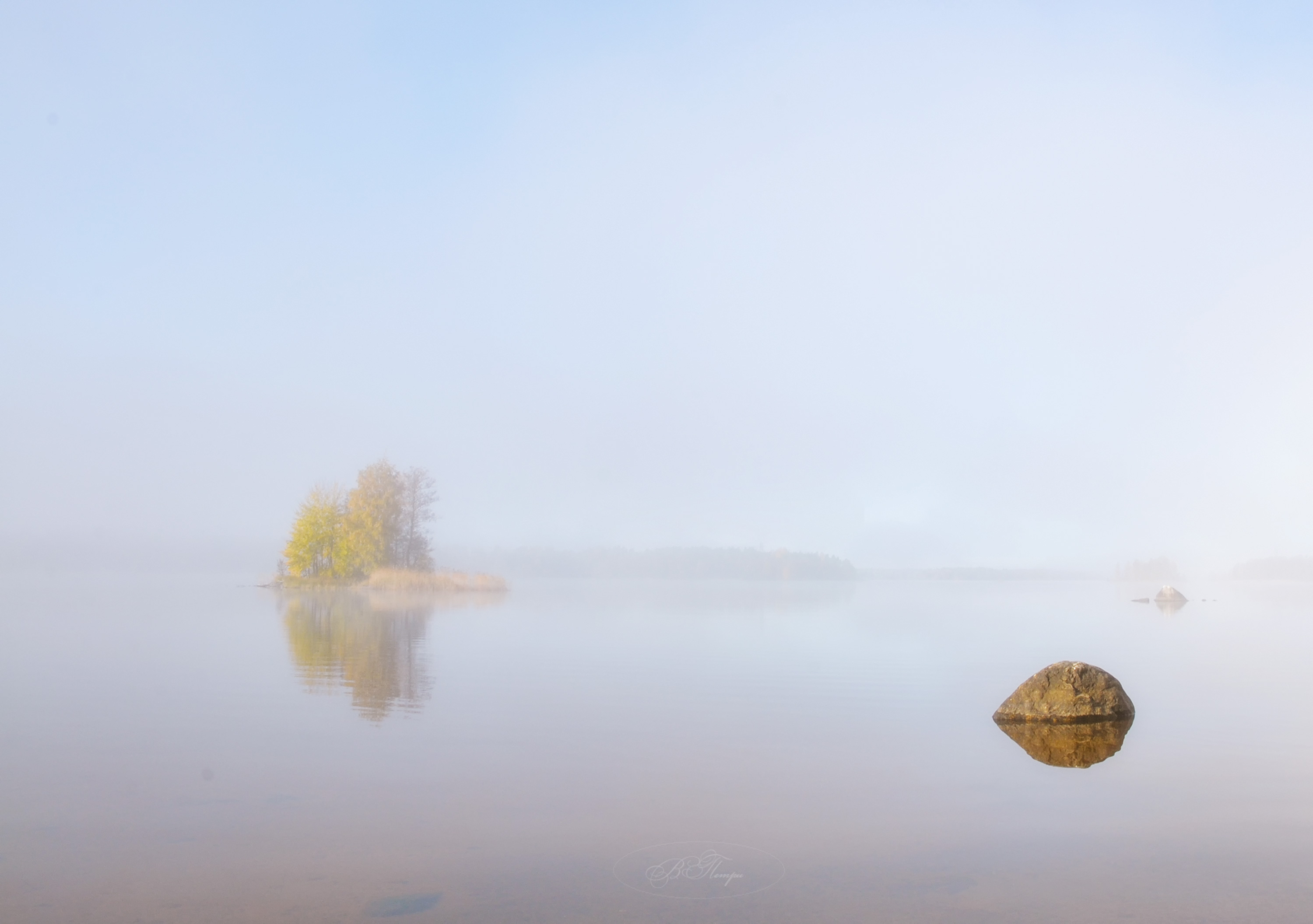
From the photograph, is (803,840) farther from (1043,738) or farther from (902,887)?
(1043,738)

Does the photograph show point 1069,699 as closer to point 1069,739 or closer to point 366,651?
point 1069,739

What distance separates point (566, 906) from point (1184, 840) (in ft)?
21.7

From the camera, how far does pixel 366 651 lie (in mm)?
26750

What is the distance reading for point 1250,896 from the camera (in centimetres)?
775

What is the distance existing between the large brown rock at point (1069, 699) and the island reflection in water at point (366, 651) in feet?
→ 37.0

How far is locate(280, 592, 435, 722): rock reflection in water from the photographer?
1809 centimetres

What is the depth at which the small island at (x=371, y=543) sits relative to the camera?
7350 cm

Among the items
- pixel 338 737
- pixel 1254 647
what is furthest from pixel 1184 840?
pixel 1254 647
